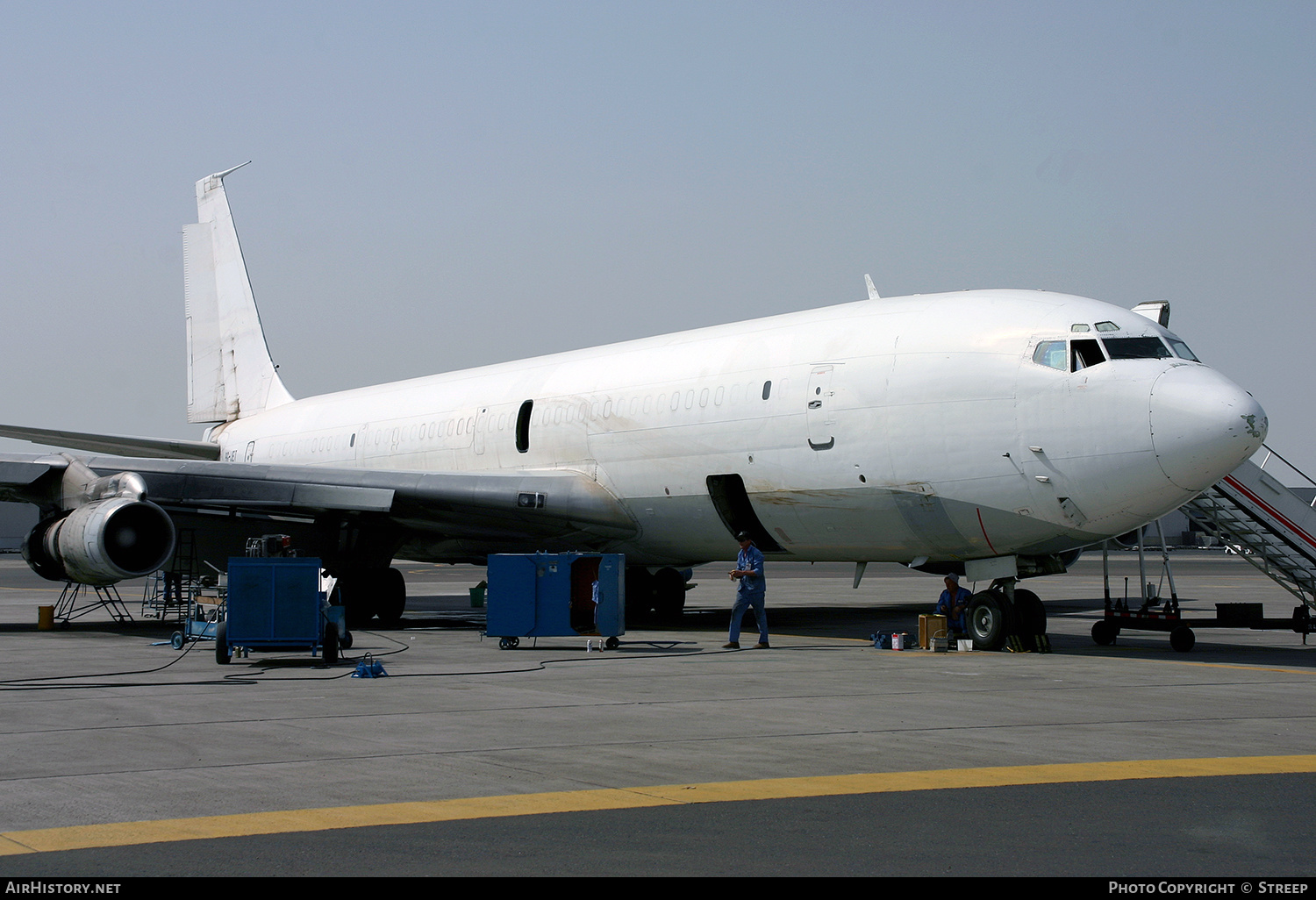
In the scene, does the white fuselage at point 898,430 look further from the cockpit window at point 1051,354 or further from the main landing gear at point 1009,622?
the main landing gear at point 1009,622

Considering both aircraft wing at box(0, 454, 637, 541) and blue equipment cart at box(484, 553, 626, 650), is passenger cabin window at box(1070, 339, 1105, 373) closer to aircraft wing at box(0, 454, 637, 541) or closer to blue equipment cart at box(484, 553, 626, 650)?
blue equipment cart at box(484, 553, 626, 650)

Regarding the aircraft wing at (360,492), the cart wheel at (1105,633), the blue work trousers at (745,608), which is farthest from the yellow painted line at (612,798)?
the aircraft wing at (360,492)

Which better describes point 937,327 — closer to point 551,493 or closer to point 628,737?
point 551,493

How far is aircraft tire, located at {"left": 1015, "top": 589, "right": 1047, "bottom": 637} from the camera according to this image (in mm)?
16250

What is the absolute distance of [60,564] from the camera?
1873cm

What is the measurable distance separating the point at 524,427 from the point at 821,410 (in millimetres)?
6791

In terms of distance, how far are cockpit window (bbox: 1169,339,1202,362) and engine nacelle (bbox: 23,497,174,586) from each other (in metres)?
13.1

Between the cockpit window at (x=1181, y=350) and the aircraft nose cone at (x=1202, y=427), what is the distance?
2.90 feet

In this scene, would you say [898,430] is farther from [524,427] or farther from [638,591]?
[638,591]

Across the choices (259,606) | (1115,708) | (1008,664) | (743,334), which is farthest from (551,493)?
(1115,708)

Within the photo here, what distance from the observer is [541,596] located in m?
17.0

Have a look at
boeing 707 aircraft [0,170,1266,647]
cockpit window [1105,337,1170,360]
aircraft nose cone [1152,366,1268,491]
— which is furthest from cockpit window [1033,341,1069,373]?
aircraft nose cone [1152,366,1268,491]

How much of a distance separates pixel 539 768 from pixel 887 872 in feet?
9.98

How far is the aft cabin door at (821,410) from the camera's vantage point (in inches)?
663
